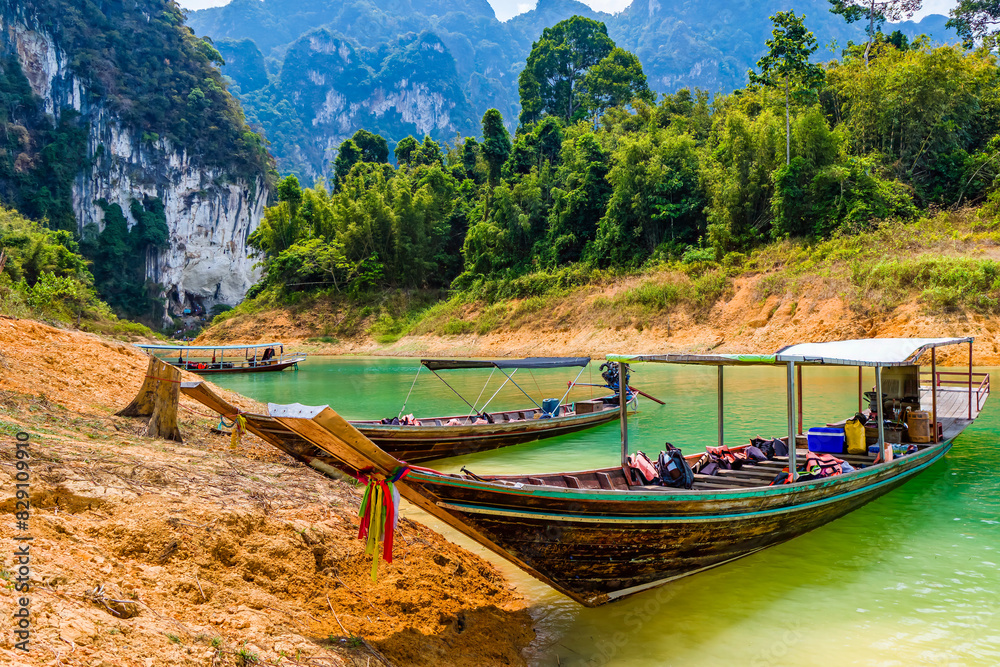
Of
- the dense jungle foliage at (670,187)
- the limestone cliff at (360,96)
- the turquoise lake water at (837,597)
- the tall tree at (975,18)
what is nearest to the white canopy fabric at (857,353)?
the turquoise lake water at (837,597)

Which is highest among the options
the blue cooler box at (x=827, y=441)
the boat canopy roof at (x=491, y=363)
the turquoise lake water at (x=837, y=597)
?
the boat canopy roof at (x=491, y=363)

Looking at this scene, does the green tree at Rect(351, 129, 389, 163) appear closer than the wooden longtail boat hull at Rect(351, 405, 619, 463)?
No

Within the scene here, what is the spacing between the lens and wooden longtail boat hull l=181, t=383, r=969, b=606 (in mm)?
4219

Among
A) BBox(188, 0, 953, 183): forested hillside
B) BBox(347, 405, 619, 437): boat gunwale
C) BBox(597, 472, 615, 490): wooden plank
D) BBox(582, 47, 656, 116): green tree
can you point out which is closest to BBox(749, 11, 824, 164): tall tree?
BBox(347, 405, 619, 437): boat gunwale

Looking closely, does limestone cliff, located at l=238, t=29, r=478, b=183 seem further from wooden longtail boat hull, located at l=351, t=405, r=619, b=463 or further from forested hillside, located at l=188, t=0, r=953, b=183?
wooden longtail boat hull, located at l=351, t=405, r=619, b=463

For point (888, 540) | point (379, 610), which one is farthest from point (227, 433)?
point (888, 540)

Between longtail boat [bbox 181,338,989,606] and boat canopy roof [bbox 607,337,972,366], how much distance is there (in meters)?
0.04

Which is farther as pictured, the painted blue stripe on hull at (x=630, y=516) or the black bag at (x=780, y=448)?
the black bag at (x=780, y=448)

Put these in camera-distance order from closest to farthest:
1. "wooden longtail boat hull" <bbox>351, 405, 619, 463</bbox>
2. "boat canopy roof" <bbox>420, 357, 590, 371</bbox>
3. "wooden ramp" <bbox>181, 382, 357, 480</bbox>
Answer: "wooden ramp" <bbox>181, 382, 357, 480</bbox> → "wooden longtail boat hull" <bbox>351, 405, 619, 463</bbox> → "boat canopy roof" <bbox>420, 357, 590, 371</bbox>

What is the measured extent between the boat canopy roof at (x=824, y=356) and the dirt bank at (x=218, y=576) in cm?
310

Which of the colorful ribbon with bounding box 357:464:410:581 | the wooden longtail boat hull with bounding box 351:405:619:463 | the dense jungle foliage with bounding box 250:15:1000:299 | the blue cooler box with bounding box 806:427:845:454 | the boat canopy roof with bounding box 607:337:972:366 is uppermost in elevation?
the dense jungle foliage with bounding box 250:15:1000:299

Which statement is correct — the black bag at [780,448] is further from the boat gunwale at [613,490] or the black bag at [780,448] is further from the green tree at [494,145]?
the green tree at [494,145]

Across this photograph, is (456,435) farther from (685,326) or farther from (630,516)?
(685,326)

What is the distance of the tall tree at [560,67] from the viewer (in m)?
60.1
